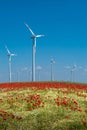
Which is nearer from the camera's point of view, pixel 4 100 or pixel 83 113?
pixel 83 113

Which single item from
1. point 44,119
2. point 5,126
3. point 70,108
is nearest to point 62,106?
point 70,108

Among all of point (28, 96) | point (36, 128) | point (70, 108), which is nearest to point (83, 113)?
point (70, 108)

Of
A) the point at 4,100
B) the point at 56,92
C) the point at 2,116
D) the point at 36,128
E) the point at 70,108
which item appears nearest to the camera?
the point at 36,128

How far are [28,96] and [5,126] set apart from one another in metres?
6.27

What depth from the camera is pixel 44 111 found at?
72.5 feet

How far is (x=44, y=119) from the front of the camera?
68.4 ft

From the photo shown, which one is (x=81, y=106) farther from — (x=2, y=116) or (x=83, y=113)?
(x=2, y=116)

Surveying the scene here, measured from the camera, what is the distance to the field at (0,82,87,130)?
65.8ft

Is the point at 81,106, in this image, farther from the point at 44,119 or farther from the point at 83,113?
the point at 44,119

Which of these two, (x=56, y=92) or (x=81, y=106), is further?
(x=56, y=92)

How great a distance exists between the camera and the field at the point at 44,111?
2005 cm

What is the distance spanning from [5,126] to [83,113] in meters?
4.36

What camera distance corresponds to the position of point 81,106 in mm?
23875

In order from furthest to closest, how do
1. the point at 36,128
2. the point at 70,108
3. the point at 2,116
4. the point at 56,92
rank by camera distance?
the point at 56,92 → the point at 70,108 → the point at 2,116 → the point at 36,128
